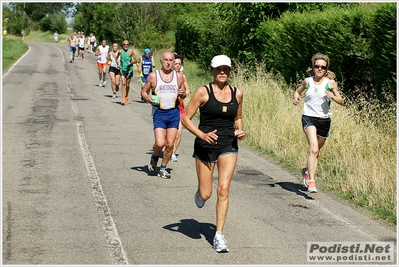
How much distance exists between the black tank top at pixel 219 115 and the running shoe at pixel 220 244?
41.4 inches

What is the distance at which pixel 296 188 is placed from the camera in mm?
10664

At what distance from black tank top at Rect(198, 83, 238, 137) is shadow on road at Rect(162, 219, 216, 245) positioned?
113cm

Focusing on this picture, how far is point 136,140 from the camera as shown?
14992 millimetres

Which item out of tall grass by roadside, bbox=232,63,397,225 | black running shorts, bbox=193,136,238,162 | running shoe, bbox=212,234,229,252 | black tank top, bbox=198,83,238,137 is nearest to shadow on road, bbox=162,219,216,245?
running shoe, bbox=212,234,229,252

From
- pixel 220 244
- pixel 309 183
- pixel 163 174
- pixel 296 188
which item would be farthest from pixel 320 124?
pixel 220 244

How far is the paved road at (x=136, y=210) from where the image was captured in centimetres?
713

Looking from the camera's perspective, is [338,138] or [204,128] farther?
[338,138]

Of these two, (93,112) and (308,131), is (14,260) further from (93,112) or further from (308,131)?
(93,112)

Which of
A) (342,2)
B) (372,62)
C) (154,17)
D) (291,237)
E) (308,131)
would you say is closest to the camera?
(291,237)

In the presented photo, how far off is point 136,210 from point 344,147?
4.59m

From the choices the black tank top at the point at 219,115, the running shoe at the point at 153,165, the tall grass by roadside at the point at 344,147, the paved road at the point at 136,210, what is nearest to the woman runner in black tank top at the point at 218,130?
the black tank top at the point at 219,115

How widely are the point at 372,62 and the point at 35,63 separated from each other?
29.3 metres

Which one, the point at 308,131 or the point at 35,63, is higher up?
the point at 308,131

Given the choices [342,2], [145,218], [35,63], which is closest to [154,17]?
[35,63]
